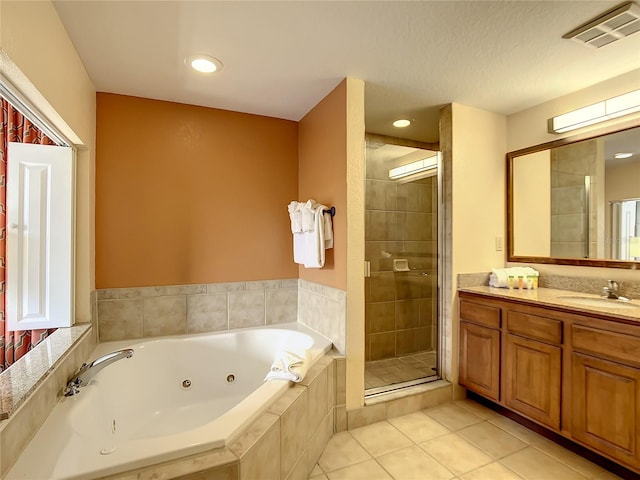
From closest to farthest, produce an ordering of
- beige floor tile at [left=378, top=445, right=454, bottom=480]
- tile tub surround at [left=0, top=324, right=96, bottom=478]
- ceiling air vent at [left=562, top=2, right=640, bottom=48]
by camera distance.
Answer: tile tub surround at [left=0, top=324, right=96, bottom=478]
ceiling air vent at [left=562, top=2, right=640, bottom=48]
beige floor tile at [left=378, top=445, right=454, bottom=480]

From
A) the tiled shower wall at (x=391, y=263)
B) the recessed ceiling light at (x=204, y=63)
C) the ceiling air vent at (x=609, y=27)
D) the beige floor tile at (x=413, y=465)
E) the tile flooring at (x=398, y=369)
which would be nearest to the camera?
the ceiling air vent at (x=609, y=27)

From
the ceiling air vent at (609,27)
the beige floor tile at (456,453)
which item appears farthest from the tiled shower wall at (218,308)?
the ceiling air vent at (609,27)

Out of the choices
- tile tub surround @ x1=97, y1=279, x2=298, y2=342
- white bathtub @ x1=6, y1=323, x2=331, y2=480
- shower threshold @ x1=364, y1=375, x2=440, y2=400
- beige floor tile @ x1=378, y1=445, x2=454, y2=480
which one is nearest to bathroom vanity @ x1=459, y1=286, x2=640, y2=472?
shower threshold @ x1=364, y1=375, x2=440, y2=400

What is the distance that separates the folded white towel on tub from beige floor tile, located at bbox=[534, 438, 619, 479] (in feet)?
5.02

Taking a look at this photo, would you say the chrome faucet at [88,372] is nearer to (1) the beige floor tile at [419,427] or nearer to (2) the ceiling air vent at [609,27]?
(1) the beige floor tile at [419,427]

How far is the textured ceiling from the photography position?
147cm

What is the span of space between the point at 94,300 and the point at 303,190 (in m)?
1.75

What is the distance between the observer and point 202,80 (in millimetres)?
2111

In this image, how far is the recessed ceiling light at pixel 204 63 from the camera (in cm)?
185

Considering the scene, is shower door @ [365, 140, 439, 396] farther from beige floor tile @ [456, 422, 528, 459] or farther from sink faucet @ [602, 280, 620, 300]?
sink faucet @ [602, 280, 620, 300]

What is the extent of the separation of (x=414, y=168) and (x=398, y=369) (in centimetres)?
188

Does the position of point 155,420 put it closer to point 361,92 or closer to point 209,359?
point 209,359

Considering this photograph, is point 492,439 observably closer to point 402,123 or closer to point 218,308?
point 218,308

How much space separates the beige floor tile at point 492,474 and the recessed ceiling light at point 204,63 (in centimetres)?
271
